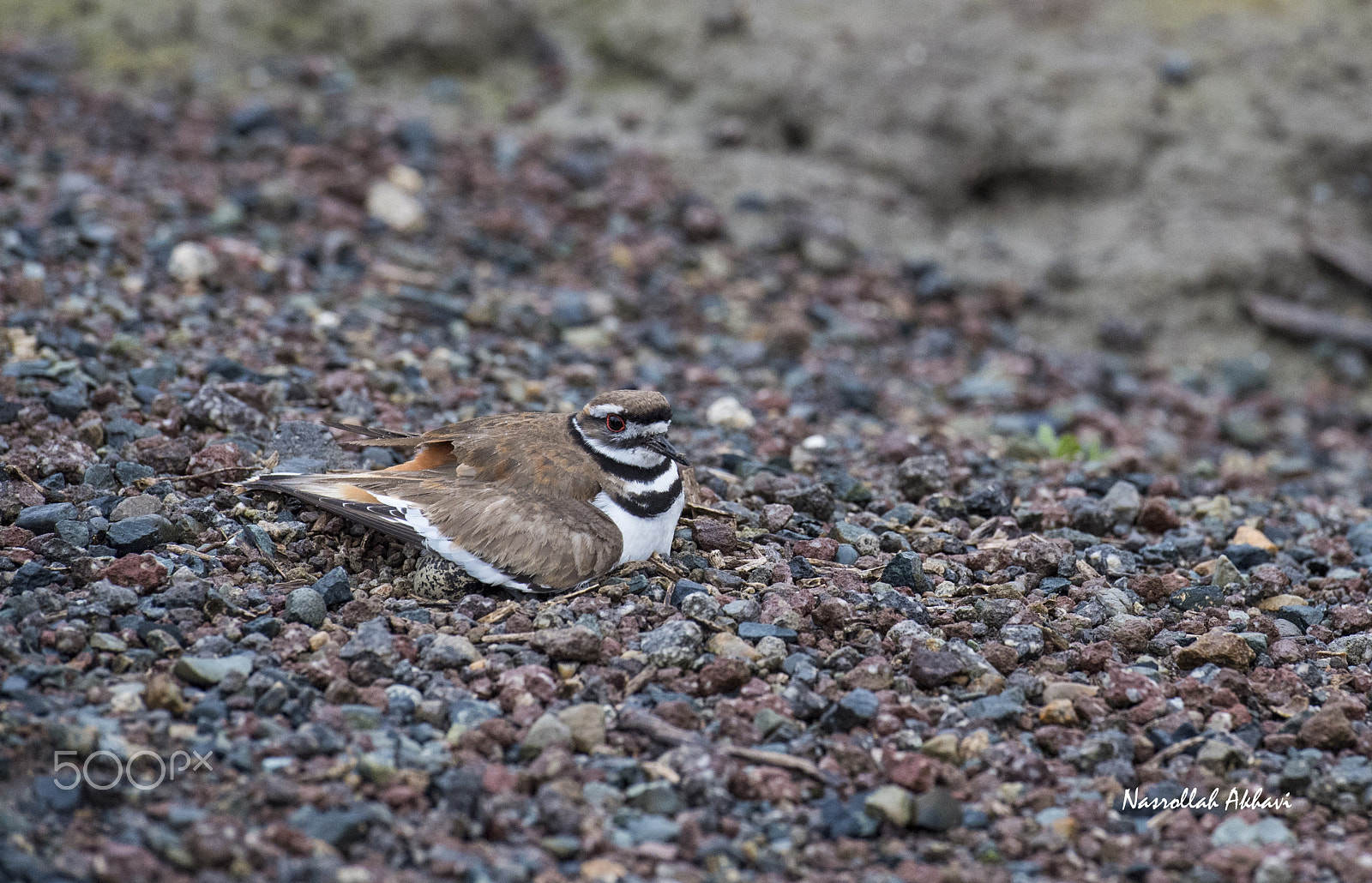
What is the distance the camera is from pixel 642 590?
527cm

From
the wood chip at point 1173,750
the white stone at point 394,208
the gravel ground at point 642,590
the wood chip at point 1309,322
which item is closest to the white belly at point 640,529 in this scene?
the gravel ground at point 642,590

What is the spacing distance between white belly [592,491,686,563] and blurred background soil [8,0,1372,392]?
14.3 ft

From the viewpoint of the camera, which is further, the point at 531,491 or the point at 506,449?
the point at 506,449

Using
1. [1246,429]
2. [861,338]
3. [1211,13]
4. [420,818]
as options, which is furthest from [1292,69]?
[420,818]

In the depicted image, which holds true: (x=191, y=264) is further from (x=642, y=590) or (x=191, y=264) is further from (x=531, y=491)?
(x=642, y=590)

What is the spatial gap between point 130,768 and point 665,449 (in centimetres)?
248

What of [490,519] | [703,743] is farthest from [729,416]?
[703,743]

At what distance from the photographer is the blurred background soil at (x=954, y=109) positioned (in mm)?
9523

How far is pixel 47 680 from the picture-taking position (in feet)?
14.3

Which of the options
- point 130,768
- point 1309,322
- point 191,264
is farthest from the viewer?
point 1309,322

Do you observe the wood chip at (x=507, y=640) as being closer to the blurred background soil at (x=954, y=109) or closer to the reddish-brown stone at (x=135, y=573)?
the reddish-brown stone at (x=135, y=573)

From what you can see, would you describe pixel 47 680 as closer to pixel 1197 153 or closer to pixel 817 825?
pixel 817 825

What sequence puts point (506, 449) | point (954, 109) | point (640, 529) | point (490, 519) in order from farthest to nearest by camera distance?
point (954, 109), point (506, 449), point (640, 529), point (490, 519)

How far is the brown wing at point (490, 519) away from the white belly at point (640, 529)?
0.05 m
